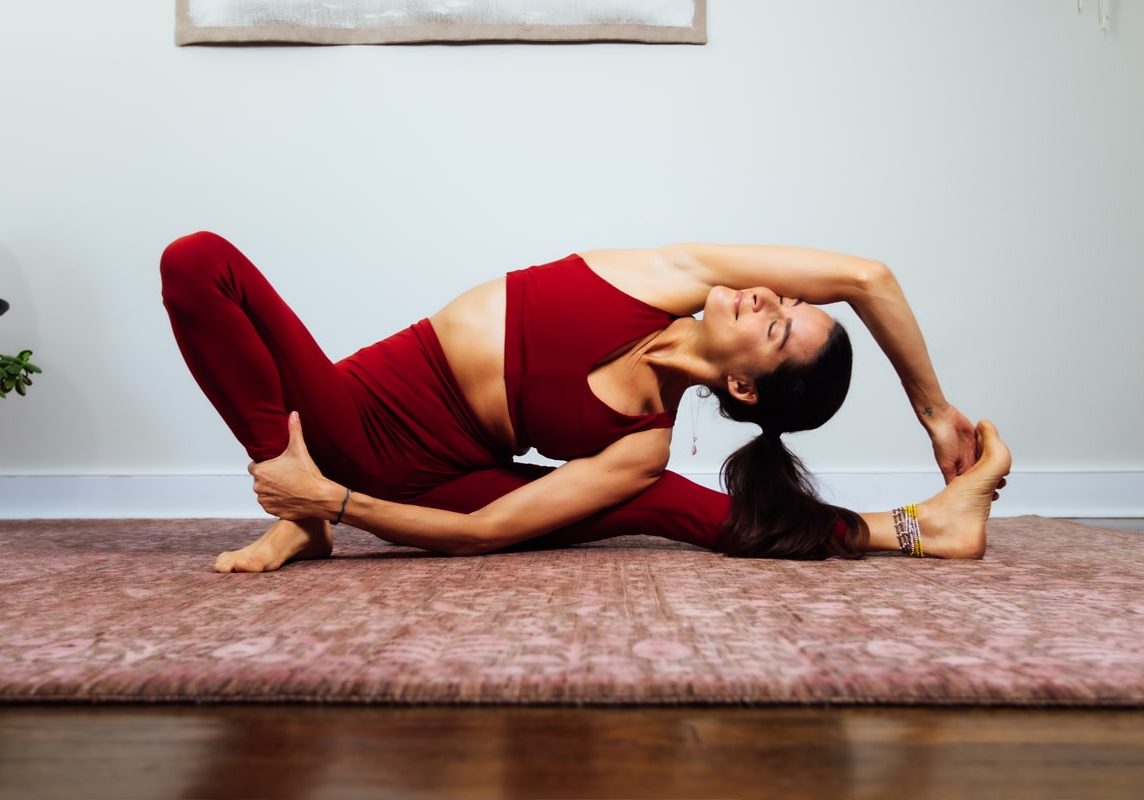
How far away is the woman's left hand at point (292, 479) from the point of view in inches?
63.1

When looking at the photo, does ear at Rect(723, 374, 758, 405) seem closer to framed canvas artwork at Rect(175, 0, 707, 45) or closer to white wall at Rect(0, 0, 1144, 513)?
white wall at Rect(0, 0, 1144, 513)

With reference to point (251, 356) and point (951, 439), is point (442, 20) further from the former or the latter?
point (951, 439)

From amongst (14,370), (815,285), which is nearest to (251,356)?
(815,285)

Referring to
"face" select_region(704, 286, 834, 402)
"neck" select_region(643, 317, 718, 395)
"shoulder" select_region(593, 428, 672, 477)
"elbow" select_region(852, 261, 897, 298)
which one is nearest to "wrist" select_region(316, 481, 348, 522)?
"shoulder" select_region(593, 428, 672, 477)

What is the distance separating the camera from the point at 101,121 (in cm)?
299

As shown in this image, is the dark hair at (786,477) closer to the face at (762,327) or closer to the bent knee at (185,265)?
the face at (762,327)

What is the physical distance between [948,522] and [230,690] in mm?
1362

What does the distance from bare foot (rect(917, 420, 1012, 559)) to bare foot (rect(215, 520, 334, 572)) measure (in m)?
1.11

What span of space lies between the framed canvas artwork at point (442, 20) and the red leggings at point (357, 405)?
1467mm

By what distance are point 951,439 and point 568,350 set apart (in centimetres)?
75

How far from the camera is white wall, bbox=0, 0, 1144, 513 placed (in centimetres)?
296

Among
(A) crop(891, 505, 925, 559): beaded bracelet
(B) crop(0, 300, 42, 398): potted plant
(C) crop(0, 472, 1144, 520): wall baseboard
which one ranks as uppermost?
(B) crop(0, 300, 42, 398): potted plant

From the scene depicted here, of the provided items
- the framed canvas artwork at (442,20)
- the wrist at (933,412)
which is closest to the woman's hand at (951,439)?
the wrist at (933,412)

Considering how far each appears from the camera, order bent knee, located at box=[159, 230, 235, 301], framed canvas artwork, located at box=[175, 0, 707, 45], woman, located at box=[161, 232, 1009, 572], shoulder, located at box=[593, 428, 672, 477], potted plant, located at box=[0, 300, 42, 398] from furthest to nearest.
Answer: framed canvas artwork, located at box=[175, 0, 707, 45] → potted plant, located at box=[0, 300, 42, 398] → shoulder, located at box=[593, 428, 672, 477] → woman, located at box=[161, 232, 1009, 572] → bent knee, located at box=[159, 230, 235, 301]
